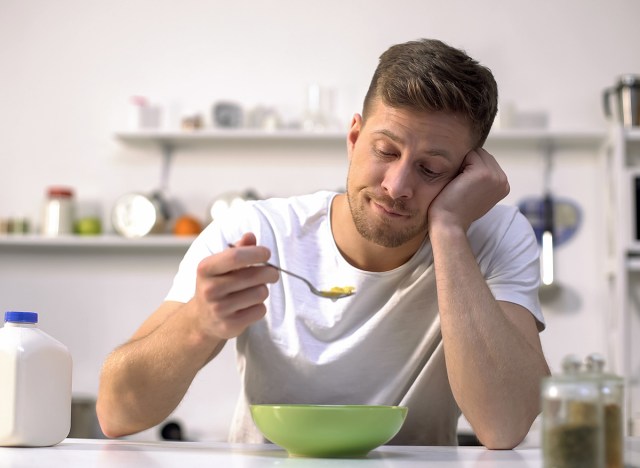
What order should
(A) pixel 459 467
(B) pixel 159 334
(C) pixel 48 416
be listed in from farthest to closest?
(B) pixel 159 334 < (C) pixel 48 416 < (A) pixel 459 467

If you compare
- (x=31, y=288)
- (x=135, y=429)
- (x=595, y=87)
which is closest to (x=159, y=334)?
(x=135, y=429)

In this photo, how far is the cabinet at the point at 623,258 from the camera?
303cm

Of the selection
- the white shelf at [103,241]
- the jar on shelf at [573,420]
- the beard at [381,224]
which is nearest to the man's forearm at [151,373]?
the beard at [381,224]

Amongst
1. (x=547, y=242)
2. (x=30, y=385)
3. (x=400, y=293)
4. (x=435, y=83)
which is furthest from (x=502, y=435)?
(x=547, y=242)

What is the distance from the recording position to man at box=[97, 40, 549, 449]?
140 cm

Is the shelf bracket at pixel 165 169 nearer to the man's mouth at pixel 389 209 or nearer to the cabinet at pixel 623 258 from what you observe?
the cabinet at pixel 623 258

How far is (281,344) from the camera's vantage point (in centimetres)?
156

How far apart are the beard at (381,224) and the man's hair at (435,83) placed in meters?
0.16

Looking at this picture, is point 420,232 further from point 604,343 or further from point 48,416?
point 604,343

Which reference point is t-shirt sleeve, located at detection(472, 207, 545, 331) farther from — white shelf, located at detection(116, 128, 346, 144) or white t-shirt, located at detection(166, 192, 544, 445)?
white shelf, located at detection(116, 128, 346, 144)

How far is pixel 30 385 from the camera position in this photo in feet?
3.78

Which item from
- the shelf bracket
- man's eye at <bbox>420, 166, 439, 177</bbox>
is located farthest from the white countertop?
the shelf bracket

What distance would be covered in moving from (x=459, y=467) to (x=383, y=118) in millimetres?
680

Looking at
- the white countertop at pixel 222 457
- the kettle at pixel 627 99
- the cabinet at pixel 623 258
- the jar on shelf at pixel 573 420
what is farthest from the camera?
the kettle at pixel 627 99
